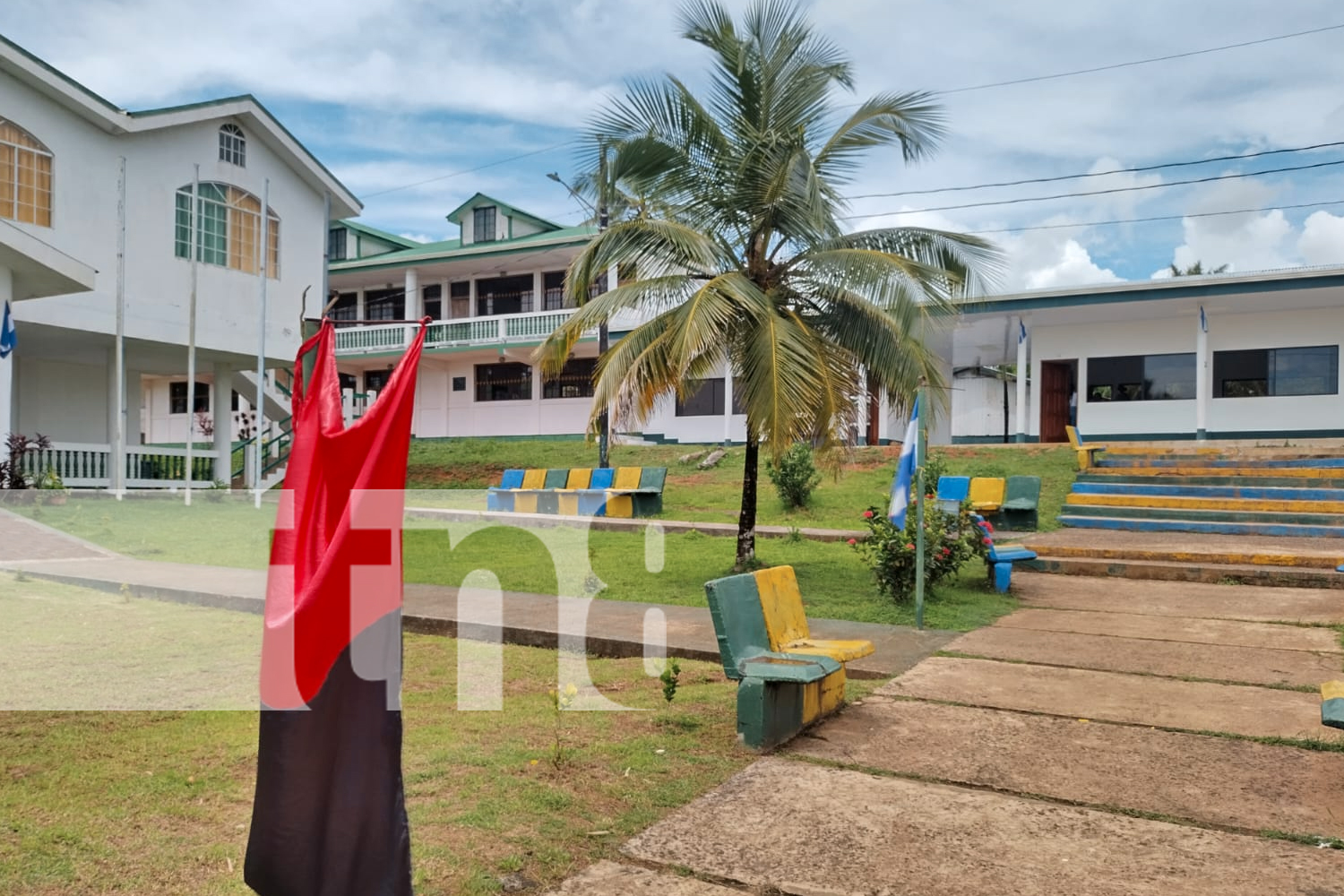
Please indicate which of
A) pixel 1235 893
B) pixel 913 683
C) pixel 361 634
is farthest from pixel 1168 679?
pixel 361 634

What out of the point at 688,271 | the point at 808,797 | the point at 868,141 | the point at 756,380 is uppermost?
the point at 868,141

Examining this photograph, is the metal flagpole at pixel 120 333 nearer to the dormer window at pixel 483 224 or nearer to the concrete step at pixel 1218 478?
the dormer window at pixel 483 224

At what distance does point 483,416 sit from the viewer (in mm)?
32531

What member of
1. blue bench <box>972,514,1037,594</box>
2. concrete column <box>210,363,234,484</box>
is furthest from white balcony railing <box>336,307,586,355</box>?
blue bench <box>972,514,1037,594</box>

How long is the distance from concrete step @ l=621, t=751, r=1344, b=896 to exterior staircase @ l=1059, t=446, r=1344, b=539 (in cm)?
1093

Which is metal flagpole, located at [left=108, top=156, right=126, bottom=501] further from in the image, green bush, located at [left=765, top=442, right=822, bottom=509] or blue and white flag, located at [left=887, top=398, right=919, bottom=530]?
blue and white flag, located at [left=887, top=398, right=919, bottom=530]

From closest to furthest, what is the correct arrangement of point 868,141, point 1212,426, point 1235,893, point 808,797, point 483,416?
point 1235,893 < point 808,797 < point 868,141 < point 1212,426 < point 483,416

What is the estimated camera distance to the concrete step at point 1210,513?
14.2 metres

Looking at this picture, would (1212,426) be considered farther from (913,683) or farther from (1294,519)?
(913,683)

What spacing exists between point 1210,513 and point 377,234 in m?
29.3

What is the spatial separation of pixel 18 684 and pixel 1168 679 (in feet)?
24.2

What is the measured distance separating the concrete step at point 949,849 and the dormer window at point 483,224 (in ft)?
102

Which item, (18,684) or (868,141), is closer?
(18,684)

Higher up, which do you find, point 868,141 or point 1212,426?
point 868,141
